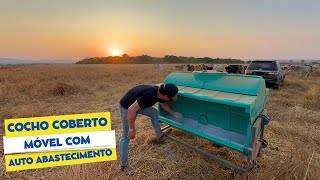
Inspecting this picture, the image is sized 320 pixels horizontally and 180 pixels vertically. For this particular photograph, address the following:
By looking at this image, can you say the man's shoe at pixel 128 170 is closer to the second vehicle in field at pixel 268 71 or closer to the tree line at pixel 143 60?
the second vehicle in field at pixel 268 71

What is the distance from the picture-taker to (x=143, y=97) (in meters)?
3.01

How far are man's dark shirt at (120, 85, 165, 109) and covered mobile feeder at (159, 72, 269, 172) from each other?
0.51 meters

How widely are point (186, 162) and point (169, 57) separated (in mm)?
93004

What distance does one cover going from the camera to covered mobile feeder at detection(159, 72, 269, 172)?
8.71ft

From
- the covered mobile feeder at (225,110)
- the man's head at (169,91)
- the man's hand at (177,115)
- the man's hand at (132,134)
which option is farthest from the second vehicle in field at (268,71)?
the man's hand at (132,134)

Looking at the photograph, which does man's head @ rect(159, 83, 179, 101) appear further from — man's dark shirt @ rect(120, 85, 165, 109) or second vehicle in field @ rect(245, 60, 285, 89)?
second vehicle in field @ rect(245, 60, 285, 89)

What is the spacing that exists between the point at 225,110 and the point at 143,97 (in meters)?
1.34

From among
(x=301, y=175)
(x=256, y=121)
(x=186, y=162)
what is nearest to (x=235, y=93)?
(x=256, y=121)

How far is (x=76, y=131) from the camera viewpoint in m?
2.88

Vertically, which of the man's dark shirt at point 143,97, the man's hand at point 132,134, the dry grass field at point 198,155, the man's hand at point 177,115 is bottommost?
the dry grass field at point 198,155

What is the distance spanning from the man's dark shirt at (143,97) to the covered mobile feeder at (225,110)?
1.67 feet

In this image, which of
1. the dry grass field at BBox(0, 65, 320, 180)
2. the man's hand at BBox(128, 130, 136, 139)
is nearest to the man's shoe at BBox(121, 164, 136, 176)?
the dry grass field at BBox(0, 65, 320, 180)

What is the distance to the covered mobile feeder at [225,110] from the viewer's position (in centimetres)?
265

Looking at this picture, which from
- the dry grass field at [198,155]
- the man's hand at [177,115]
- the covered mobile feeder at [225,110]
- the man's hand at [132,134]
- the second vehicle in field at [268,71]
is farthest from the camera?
→ the second vehicle in field at [268,71]
